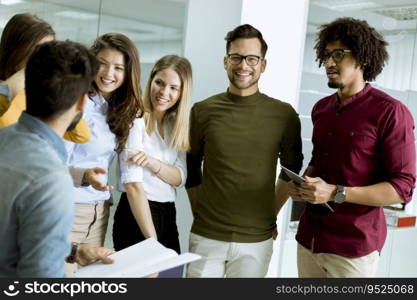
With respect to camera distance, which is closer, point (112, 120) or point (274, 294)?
point (274, 294)

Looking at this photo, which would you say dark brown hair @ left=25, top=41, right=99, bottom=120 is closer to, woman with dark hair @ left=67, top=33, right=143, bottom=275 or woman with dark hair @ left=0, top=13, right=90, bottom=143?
woman with dark hair @ left=0, top=13, right=90, bottom=143

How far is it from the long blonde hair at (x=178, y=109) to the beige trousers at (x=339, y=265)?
0.95 metres

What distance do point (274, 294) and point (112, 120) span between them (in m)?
1.19

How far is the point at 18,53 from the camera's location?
223 cm

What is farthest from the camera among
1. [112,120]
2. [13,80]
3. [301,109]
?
[301,109]

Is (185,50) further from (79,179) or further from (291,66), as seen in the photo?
(79,179)

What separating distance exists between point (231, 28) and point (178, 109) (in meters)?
0.97

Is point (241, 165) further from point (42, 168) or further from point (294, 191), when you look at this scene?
point (42, 168)

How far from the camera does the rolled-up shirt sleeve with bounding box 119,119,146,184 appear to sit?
2.82m

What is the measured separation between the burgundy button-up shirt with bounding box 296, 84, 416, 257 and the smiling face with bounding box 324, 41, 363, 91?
7 cm

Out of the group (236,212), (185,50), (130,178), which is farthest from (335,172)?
(185,50)

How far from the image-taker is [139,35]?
380 cm

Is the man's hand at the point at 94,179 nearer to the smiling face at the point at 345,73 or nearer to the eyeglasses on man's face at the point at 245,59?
the eyeglasses on man's face at the point at 245,59

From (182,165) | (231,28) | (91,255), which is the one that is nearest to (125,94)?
(182,165)
